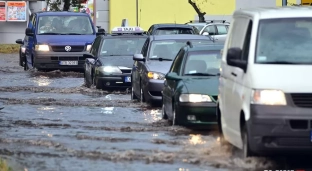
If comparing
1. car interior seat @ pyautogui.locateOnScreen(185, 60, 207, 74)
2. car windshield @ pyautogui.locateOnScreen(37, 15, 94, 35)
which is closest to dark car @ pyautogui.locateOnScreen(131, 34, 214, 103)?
car interior seat @ pyautogui.locateOnScreen(185, 60, 207, 74)

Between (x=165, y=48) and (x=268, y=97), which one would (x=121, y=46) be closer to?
(x=165, y=48)

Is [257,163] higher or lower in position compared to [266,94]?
lower

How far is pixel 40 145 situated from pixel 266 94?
3.94 meters

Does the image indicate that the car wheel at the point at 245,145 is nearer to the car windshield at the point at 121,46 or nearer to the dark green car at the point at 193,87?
the dark green car at the point at 193,87

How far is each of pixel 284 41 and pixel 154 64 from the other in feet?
28.2

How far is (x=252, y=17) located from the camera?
11.6m

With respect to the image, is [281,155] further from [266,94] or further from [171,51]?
[171,51]

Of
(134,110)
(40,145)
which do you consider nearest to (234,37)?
(40,145)

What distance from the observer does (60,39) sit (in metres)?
30.5

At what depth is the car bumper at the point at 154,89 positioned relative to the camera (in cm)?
1920

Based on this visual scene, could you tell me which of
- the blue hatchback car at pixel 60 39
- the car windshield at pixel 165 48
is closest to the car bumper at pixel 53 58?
the blue hatchback car at pixel 60 39

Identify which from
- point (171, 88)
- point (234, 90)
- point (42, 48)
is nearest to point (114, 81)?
point (42, 48)

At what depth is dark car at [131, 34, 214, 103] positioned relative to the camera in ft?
63.4

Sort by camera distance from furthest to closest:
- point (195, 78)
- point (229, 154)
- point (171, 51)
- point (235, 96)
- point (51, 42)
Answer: point (51, 42) < point (171, 51) < point (195, 78) < point (229, 154) < point (235, 96)
